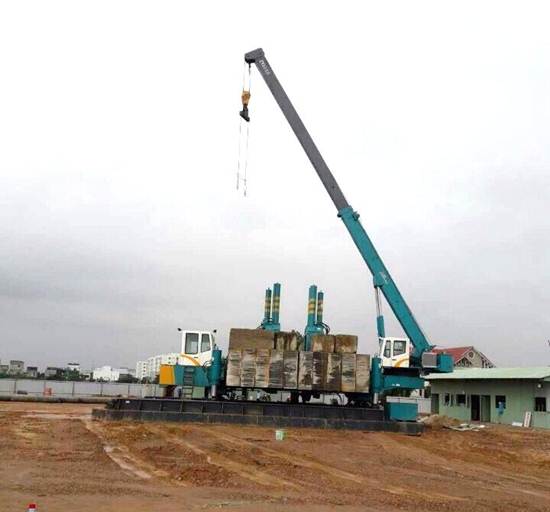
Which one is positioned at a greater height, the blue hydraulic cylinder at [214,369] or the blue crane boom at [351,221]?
the blue crane boom at [351,221]

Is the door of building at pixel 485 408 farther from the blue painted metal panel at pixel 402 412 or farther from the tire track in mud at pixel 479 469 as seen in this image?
the tire track in mud at pixel 479 469

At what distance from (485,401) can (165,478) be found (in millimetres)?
35703

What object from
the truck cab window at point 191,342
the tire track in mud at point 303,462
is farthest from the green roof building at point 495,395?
the tire track in mud at point 303,462

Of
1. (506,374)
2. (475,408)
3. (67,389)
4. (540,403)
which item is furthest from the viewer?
(67,389)

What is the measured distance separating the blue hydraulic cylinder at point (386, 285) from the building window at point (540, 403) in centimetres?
1162

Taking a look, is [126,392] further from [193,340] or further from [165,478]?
[165,478]

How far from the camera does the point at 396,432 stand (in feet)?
94.0

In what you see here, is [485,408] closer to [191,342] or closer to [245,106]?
[191,342]

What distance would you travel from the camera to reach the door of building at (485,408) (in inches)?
1721

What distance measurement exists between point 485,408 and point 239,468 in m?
33.2

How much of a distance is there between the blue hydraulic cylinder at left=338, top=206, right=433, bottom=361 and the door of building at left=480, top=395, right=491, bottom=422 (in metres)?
15.3

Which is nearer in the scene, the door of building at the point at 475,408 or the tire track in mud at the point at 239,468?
the tire track in mud at the point at 239,468

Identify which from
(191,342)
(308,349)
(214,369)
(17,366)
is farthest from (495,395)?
(17,366)

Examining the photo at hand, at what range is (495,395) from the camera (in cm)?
4272
